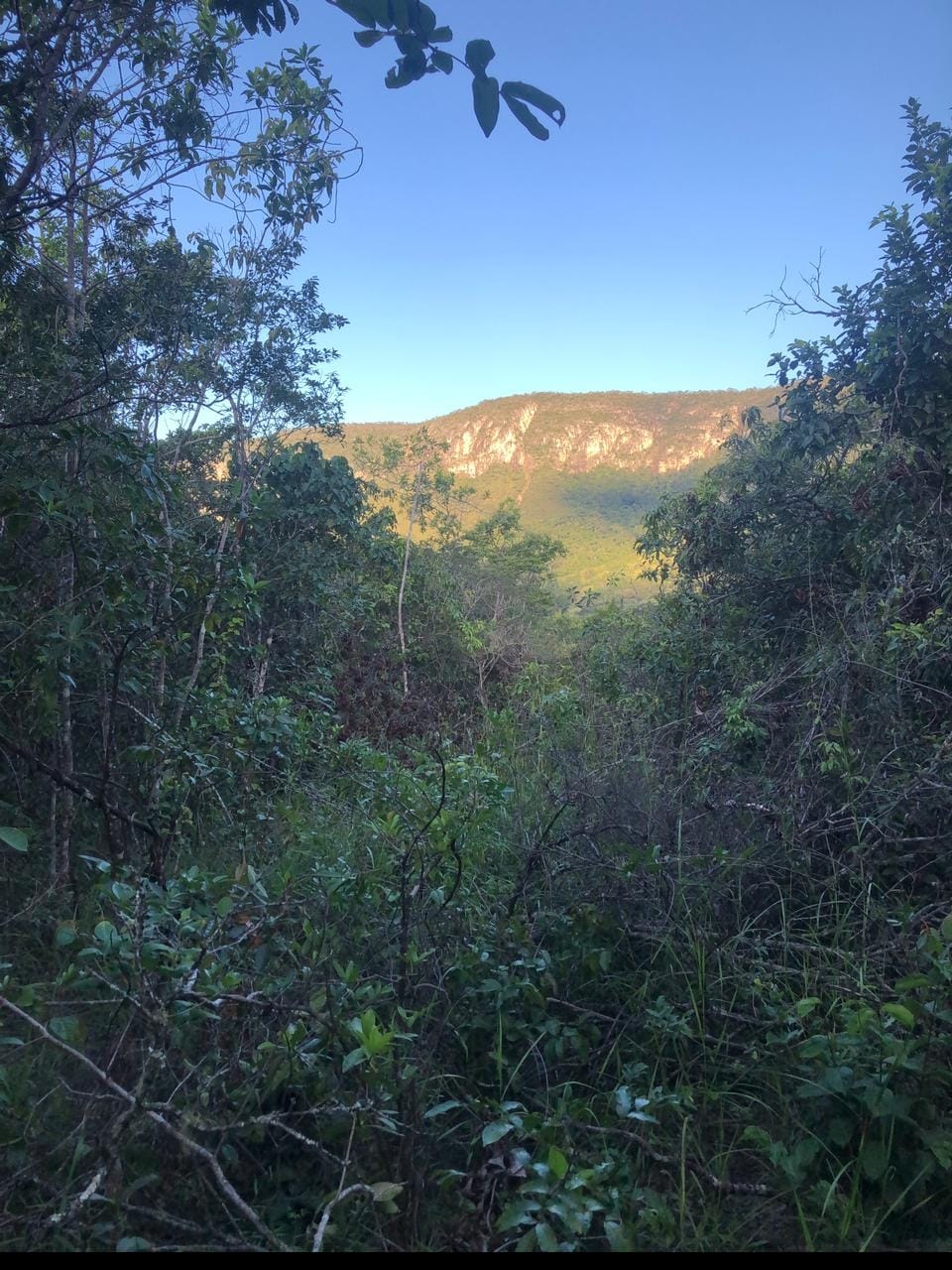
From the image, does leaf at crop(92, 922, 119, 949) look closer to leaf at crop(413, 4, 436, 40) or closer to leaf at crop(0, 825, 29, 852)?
leaf at crop(0, 825, 29, 852)

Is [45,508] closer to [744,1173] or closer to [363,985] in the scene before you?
Result: [363,985]

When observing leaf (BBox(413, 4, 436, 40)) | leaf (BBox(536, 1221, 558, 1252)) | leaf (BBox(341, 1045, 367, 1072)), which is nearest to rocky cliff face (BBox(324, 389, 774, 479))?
leaf (BBox(413, 4, 436, 40))

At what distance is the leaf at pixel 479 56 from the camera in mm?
1454

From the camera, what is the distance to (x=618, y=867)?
2754mm

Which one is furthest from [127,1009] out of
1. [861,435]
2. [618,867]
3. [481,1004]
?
[861,435]

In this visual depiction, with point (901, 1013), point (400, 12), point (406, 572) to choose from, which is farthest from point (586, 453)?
point (400, 12)

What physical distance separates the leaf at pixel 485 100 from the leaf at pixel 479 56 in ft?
0.04

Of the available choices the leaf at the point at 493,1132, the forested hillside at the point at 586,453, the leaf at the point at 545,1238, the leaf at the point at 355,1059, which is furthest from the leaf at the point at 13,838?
the forested hillside at the point at 586,453

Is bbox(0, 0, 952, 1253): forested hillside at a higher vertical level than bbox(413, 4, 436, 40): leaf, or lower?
lower

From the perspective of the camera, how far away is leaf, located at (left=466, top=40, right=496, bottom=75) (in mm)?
1454

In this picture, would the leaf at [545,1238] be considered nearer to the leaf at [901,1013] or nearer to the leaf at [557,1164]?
the leaf at [557,1164]

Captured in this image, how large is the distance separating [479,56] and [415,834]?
2.17 metres

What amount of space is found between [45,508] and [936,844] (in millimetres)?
3202

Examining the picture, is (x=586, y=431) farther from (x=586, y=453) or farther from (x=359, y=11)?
(x=359, y=11)
